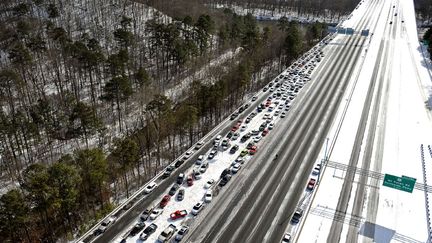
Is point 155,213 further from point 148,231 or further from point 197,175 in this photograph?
Result: point 197,175

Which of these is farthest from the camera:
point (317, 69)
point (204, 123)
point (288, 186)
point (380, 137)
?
point (317, 69)

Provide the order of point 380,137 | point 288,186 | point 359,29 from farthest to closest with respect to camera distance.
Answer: point 359,29
point 380,137
point 288,186

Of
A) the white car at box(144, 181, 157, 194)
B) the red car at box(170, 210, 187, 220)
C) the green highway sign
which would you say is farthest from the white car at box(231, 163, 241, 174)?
the green highway sign

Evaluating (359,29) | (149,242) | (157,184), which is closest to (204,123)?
(157,184)

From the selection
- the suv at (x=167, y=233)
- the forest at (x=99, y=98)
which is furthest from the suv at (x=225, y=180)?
the forest at (x=99, y=98)

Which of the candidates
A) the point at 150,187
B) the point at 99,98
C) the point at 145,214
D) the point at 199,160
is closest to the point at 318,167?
the point at 199,160

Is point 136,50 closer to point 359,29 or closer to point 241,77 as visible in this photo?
point 241,77

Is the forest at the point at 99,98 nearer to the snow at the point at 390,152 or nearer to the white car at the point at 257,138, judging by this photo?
the white car at the point at 257,138
